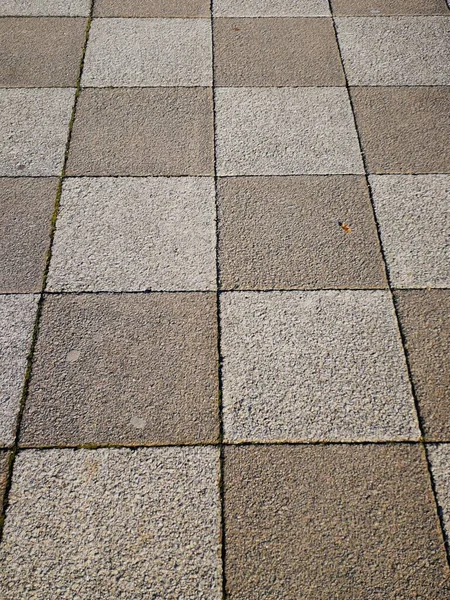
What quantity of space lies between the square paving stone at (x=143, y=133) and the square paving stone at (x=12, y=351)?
1027 millimetres

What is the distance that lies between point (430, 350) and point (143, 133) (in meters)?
2.27

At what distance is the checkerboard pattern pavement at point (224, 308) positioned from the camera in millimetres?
2322

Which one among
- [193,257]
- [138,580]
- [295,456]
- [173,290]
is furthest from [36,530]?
[193,257]

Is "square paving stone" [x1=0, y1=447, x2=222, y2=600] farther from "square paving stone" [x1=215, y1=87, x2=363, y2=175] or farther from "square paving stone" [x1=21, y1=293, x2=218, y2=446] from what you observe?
"square paving stone" [x1=215, y1=87, x2=363, y2=175]

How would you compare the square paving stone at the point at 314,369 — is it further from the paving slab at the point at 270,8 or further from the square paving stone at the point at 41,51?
the paving slab at the point at 270,8

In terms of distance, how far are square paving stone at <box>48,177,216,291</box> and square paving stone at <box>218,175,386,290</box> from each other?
12cm

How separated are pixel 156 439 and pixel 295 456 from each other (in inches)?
24.6

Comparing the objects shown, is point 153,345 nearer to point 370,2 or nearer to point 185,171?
point 185,171

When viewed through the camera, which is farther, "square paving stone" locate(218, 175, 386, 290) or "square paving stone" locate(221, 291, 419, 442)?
"square paving stone" locate(218, 175, 386, 290)

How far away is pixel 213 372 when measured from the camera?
2770 mm

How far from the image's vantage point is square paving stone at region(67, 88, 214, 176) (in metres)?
3.62

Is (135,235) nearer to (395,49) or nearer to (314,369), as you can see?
(314,369)

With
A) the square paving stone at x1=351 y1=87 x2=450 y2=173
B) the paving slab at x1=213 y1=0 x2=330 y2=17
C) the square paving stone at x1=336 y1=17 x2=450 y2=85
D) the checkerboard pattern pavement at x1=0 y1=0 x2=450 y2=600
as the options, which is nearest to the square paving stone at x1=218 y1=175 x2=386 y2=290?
the checkerboard pattern pavement at x1=0 y1=0 x2=450 y2=600

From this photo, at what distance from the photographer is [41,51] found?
14.4ft
